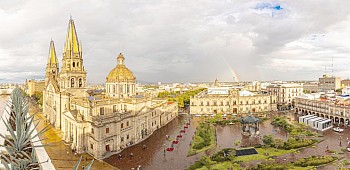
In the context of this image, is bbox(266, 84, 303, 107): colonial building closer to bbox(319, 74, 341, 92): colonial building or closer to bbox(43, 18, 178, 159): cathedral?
bbox(319, 74, 341, 92): colonial building

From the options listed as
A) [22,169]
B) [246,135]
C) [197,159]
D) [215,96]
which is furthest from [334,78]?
[22,169]

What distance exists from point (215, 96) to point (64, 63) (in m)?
46.3

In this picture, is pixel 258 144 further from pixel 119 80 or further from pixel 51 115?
pixel 51 115

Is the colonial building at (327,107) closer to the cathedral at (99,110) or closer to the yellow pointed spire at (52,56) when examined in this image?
the cathedral at (99,110)

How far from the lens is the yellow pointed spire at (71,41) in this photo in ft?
163

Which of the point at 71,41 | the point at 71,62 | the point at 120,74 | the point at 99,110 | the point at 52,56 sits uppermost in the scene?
the point at 71,41

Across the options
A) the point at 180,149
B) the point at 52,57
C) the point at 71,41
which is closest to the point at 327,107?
the point at 180,149

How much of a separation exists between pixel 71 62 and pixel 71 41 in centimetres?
458

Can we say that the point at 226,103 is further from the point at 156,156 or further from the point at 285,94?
the point at 156,156

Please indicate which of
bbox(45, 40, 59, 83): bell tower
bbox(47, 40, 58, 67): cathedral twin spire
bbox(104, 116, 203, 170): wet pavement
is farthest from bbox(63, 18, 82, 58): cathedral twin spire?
bbox(104, 116, 203, 170): wet pavement

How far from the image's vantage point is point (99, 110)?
4138 cm

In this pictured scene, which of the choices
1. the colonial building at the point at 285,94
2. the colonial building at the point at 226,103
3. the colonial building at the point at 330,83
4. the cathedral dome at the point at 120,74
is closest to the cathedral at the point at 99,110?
the cathedral dome at the point at 120,74

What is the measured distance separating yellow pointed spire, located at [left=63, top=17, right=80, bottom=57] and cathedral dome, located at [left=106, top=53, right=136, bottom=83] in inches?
359

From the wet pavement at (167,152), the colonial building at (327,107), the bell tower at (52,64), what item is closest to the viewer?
the wet pavement at (167,152)
